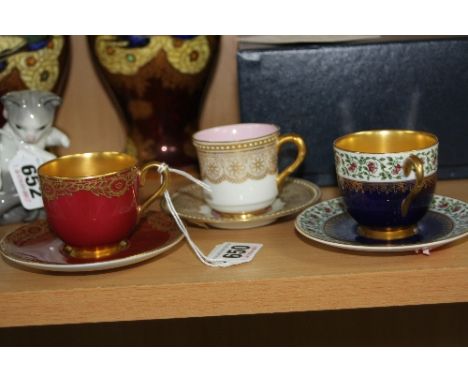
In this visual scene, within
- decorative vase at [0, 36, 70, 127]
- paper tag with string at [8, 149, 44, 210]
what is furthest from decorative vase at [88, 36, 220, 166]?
paper tag with string at [8, 149, 44, 210]

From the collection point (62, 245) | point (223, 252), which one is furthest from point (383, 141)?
point (62, 245)

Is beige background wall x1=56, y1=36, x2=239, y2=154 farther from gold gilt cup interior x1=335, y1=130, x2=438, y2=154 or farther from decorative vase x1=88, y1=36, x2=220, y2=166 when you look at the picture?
gold gilt cup interior x1=335, y1=130, x2=438, y2=154

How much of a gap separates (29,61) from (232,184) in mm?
280

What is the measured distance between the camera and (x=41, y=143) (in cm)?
80

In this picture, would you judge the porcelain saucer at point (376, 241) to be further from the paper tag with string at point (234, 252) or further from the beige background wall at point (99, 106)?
the beige background wall at point (99, 106)

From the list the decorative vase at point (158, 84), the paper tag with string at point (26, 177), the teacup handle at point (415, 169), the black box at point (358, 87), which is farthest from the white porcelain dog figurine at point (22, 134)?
the teacup handle at point (415, 169)

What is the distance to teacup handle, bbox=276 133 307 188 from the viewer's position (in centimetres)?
77

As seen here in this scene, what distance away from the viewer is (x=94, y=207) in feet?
2.18

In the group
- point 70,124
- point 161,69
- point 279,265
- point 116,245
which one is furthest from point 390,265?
point 70,124

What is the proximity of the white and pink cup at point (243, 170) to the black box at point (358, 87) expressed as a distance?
0.06m

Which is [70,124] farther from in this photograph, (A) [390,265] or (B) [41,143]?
(A) [390,265]

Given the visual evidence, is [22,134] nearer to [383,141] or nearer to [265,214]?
[265,214]

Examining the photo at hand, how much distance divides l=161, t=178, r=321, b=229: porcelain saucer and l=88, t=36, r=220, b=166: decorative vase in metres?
0.09

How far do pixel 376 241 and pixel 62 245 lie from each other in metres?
0.29
